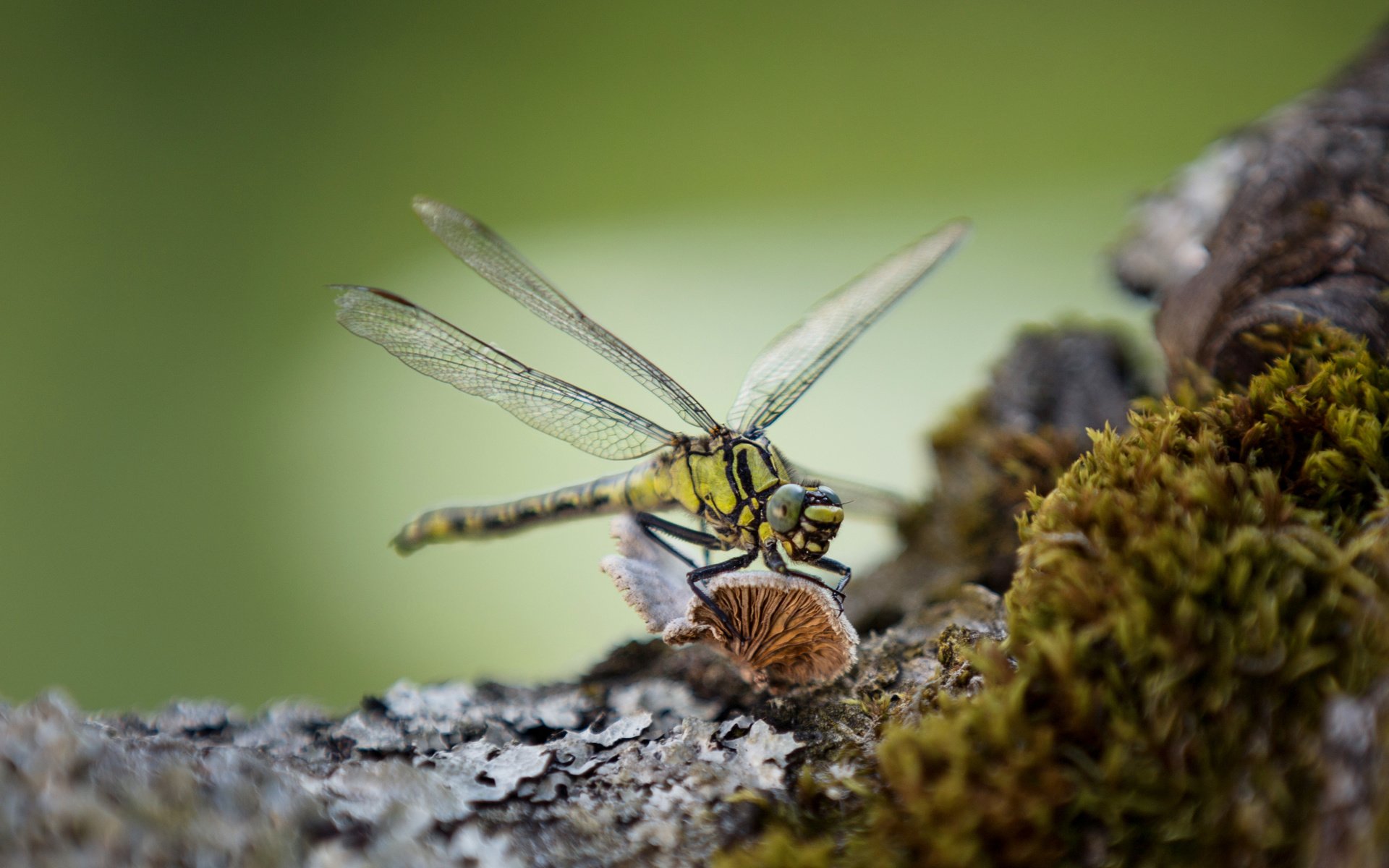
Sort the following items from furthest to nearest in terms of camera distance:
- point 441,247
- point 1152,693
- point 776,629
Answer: point 441,247 < point 776,629 < point 1152,693

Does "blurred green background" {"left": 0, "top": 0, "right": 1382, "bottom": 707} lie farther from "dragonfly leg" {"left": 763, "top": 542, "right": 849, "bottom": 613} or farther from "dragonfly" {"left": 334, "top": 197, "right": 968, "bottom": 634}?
"dragonfly leg" {"left": 763, "top": 542, "right": 849, "bottom": 613}

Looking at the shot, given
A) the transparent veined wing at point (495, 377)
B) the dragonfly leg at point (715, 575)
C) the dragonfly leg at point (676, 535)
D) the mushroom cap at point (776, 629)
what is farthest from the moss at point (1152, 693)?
the transparent veined wing at point (495, 377)

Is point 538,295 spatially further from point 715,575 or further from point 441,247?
point 441,247

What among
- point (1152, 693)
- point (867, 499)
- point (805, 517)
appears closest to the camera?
point (1152, 693)

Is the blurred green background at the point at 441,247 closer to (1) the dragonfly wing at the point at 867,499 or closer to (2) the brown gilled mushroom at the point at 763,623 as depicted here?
(1) the dragonfly wing at the point at 867,499

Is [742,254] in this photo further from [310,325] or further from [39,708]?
[39,708]

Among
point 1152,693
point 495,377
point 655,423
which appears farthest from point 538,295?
point 1152,693

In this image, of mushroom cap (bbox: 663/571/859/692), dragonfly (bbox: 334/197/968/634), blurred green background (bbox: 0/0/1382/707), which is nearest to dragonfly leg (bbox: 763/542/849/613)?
dragonfly (bbox: 334/197/968/634)
